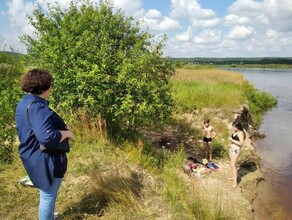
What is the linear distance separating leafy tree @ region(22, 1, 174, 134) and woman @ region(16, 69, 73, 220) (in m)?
3.74

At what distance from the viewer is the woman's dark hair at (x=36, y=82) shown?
3.51 meters

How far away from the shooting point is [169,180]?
6.97 metres

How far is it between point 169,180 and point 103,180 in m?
1.78

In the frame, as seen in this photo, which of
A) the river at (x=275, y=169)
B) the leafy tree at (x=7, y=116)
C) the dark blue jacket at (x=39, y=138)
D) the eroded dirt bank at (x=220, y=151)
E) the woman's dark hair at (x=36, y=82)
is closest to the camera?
the dark blue jacket at (x=39, y=138)

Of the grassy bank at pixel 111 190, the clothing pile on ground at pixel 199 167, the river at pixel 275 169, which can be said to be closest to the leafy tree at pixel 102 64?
the grassy bank at pixel 111 190

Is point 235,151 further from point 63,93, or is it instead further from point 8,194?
point 8,194

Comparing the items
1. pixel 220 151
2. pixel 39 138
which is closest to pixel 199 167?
pixel 220 151

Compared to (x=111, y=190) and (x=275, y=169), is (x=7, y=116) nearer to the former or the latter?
(x=111, y=190)

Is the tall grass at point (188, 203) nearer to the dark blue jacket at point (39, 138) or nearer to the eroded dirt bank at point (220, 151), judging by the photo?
the eroded dirt bank at point (220, 151)

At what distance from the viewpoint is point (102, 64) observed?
7.54m

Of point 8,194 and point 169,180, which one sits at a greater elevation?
point 8,194

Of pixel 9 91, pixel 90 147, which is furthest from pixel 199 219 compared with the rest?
pixel 9 91

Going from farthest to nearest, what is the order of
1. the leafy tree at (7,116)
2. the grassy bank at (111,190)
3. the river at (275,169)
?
1. the river at (275,169)
2. the leafy tree at (7,116)
3. the grassy bank at (111,190)

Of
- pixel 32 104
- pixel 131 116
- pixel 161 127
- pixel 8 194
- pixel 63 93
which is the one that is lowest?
pixel 161 127
